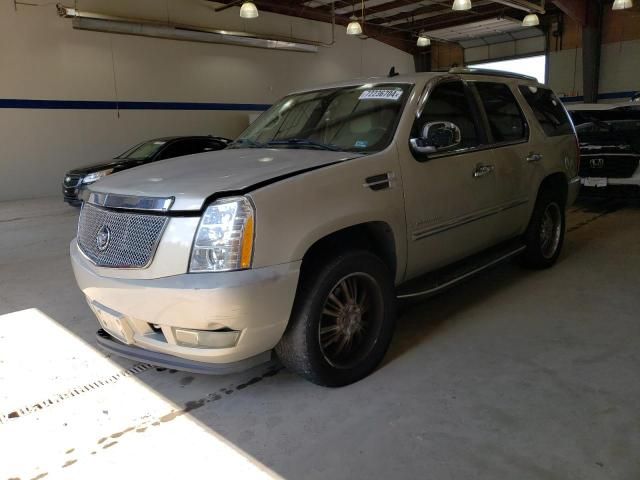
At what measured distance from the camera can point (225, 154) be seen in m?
3.29

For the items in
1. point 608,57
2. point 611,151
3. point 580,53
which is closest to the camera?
point 611,151

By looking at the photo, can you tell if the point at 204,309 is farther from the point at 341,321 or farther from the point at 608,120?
the point at 608,120

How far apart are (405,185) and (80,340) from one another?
2.54 meters

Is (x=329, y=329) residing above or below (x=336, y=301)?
below

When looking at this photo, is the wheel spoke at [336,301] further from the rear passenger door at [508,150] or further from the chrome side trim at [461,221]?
the rear passenger door at [508,150]

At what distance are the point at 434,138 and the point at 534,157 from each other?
159 centimetres

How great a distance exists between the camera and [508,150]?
3854 millimetres

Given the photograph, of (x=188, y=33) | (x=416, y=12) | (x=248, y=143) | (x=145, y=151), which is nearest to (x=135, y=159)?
(x=145, y=151)

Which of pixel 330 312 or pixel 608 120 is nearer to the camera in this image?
pixel 330 312

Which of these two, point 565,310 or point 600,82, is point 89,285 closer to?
point 565,310

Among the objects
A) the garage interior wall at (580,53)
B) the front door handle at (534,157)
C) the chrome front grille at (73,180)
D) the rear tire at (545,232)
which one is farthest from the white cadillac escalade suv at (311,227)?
the garage interior wall at (580,53)

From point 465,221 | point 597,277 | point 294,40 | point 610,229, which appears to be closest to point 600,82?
point 294,40

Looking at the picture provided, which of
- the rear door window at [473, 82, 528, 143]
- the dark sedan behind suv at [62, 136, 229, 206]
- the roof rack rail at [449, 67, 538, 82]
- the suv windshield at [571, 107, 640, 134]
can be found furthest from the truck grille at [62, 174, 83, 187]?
the suv windshield at [571, 107, 640, 134]

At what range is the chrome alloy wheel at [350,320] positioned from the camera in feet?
8.94
